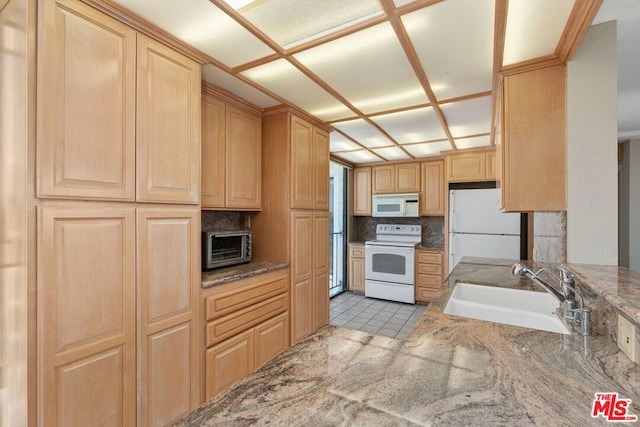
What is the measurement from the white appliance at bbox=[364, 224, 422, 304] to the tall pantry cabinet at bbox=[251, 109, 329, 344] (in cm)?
193

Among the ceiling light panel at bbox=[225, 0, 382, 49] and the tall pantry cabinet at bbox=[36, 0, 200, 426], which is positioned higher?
the ceiling light panel at bbox=[225, 0, 382, 49]

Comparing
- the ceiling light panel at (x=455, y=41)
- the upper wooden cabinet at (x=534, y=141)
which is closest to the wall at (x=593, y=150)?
the upper wooden cabinet at (x=534, y=141)

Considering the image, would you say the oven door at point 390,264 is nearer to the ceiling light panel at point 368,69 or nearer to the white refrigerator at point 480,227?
the white refrigerator at point 480,227

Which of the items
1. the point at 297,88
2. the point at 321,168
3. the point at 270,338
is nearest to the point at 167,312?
the point at 270,338

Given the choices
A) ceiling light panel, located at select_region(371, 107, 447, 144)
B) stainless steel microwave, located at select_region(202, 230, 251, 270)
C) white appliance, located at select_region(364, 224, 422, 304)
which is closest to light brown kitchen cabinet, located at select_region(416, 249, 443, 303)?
white appliance, located at select_region(364, 224, 422, 304)

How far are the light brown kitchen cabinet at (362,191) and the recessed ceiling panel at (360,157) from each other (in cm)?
25

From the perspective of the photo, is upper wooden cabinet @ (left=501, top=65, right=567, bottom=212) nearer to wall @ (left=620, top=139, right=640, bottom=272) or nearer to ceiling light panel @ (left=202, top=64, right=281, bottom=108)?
ceiling light panel @ (left=202, top=64, right=281, bottom=108)

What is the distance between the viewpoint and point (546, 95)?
1.76 m

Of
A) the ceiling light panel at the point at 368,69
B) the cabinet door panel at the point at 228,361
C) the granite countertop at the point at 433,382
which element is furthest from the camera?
the cabinet door panel at the point at 228,361

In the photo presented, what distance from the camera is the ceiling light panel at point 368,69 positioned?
5.45 feet

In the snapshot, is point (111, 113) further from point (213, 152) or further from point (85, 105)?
point (213, 152)

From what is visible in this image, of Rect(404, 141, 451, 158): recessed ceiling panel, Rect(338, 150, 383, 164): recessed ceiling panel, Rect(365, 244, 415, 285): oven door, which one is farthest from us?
Rect(365, 244, 415, 285): oven door

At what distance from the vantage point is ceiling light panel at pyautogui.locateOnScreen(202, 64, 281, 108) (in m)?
2.07

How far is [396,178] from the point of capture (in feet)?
16.6
